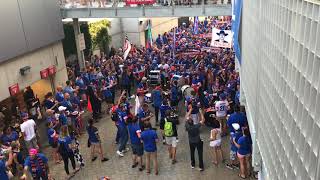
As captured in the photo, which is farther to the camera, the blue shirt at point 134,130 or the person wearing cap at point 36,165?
the blue shirt at point 134,130

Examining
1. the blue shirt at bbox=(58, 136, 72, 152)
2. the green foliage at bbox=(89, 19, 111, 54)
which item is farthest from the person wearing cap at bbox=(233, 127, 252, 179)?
the green foliage at bbox=(89, 19, 111, 54)

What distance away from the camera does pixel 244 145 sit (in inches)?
383

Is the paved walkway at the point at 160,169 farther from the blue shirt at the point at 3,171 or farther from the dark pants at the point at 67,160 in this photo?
the blue shirt at the point at 3,171

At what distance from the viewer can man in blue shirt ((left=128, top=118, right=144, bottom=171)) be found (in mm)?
10648

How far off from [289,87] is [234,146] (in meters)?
6.42

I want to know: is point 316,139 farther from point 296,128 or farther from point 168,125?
point 168,125

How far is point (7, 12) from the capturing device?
573 inches

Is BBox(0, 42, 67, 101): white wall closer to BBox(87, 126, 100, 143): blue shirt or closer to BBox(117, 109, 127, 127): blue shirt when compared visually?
BBox(87, 126, 100, 143): blue shirt

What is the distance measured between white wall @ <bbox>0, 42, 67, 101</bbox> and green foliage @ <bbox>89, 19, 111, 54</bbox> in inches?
239

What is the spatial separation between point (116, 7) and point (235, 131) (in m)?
11.1

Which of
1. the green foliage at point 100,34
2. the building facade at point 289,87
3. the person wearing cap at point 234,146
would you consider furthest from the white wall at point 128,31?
the building facade at point 289,87

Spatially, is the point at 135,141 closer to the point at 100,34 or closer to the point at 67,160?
the point at 67,160

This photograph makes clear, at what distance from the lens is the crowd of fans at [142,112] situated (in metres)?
10.6

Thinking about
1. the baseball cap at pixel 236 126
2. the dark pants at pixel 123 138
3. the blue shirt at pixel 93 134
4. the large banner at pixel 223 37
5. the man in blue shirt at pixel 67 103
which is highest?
the large banner at pixel 223 37
